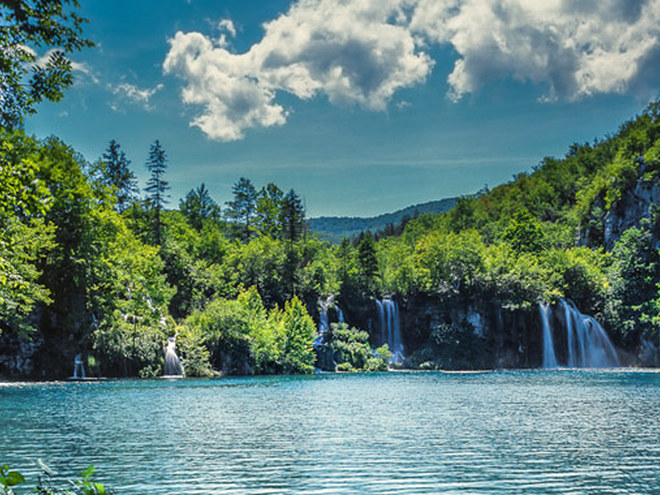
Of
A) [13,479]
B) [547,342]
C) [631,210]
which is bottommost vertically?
[547,342]

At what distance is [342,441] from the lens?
17.3 metres

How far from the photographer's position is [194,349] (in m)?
Answer: 47.4

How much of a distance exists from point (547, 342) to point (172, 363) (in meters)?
41.0

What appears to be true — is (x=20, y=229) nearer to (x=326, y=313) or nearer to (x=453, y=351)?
(x=326, y=313)

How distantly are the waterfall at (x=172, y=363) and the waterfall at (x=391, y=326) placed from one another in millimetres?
27460

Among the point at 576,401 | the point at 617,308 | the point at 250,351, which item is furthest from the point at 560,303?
the point at 576,401

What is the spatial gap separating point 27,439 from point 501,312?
57.3 metres

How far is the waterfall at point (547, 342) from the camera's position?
6388 centimetres

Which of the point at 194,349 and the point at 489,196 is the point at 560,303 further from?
the point at 489,196

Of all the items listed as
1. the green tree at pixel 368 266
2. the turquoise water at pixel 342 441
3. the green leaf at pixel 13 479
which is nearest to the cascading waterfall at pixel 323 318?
the green tree at pixel 368 266

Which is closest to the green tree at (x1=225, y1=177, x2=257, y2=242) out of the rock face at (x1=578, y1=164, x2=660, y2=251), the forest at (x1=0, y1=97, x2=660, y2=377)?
the forest at (x1=0, y1=97, x2=660, y2=377)

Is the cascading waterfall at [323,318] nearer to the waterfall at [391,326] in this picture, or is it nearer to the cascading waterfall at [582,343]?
the waterfall at [391,326]

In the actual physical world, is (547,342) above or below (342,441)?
above

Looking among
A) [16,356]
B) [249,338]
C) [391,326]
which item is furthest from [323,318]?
[16,356]
